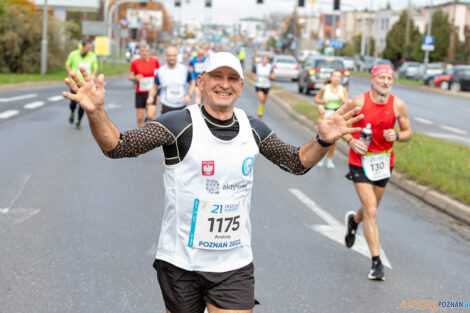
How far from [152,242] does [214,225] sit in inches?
152

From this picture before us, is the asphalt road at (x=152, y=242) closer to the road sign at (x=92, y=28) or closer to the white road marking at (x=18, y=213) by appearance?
the white road marking at (x=18, y=213)

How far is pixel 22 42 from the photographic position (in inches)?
1642

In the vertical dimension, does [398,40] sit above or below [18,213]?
above

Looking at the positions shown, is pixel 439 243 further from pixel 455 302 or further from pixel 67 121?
pixel 67 121

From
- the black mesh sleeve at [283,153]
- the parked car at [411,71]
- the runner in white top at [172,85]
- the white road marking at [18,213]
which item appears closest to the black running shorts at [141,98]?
the runner in white top at [172,85]

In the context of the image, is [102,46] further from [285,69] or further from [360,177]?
[360,177]

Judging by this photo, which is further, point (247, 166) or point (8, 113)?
point (8, 113)

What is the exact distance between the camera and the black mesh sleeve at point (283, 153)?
3836 millimetres

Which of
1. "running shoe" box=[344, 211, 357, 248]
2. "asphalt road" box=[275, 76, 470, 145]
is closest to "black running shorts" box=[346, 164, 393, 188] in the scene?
"running shoe" box=[344, 211, 357, 248]

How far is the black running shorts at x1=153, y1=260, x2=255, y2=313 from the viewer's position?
360 centimetres

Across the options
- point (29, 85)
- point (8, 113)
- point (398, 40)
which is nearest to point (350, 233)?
point (8, 113)

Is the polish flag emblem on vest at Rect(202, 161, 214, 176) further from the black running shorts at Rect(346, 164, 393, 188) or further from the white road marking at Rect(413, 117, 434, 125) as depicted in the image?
the white road marking at Rect(413, 117, 434, 125)

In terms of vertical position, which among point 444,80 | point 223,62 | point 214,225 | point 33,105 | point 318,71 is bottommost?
point 33,105

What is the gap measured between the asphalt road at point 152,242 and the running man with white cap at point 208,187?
1.90m
